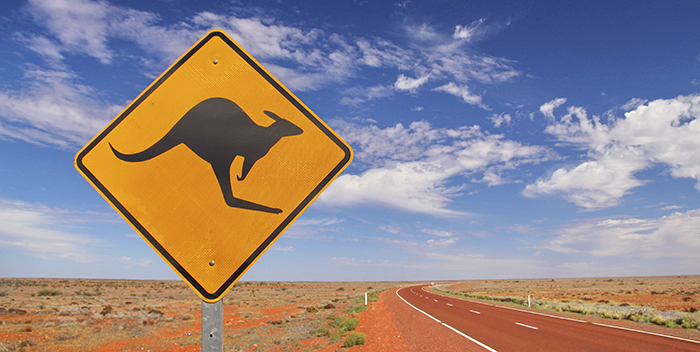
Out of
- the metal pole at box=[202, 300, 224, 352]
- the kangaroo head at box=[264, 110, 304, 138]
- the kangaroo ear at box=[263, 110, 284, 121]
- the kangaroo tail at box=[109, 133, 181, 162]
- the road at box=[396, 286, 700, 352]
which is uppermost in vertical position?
the kangaroo ear at box=[263, 110, 284, 121]

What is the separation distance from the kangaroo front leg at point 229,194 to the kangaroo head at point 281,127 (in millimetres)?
284

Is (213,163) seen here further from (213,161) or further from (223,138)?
(223,138)

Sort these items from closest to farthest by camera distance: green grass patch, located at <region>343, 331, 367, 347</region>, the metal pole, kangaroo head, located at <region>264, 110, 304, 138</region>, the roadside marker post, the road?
the metal pole
the roadside marker post
kangaroo head, located at <region>264, 110, 304, 138</region>
the road
green grass patch, located at <region>343, 331, 367, 347</region>

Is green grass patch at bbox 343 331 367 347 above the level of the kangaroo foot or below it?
below

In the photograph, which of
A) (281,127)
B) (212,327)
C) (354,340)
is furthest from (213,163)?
(354,340)

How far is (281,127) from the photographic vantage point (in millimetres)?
1680

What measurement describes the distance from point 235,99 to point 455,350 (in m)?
10.4

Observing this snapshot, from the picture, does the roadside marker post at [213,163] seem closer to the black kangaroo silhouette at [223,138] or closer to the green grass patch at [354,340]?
the black kangaroo silhouette at [223,138]

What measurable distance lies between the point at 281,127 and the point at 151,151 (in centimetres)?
61

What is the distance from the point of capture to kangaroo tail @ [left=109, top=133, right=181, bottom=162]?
1.55 m

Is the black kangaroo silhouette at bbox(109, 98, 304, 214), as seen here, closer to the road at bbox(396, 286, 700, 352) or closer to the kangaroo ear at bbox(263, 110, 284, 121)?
the kangaroo ear at bbox(263, 110, 284, 121)

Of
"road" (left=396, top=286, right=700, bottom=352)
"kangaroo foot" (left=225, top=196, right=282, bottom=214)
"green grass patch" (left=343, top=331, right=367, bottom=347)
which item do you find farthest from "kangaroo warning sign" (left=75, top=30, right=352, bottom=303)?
"green grass patch" (left=343, top=331, right=367, bottom=347)

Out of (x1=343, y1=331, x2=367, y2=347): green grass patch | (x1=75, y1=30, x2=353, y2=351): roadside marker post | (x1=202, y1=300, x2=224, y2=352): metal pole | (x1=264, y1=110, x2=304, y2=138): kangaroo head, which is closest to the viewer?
(x1=202, y1=300, x2=224, y2=352): metal pole

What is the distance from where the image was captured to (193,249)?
1480 millimetres
